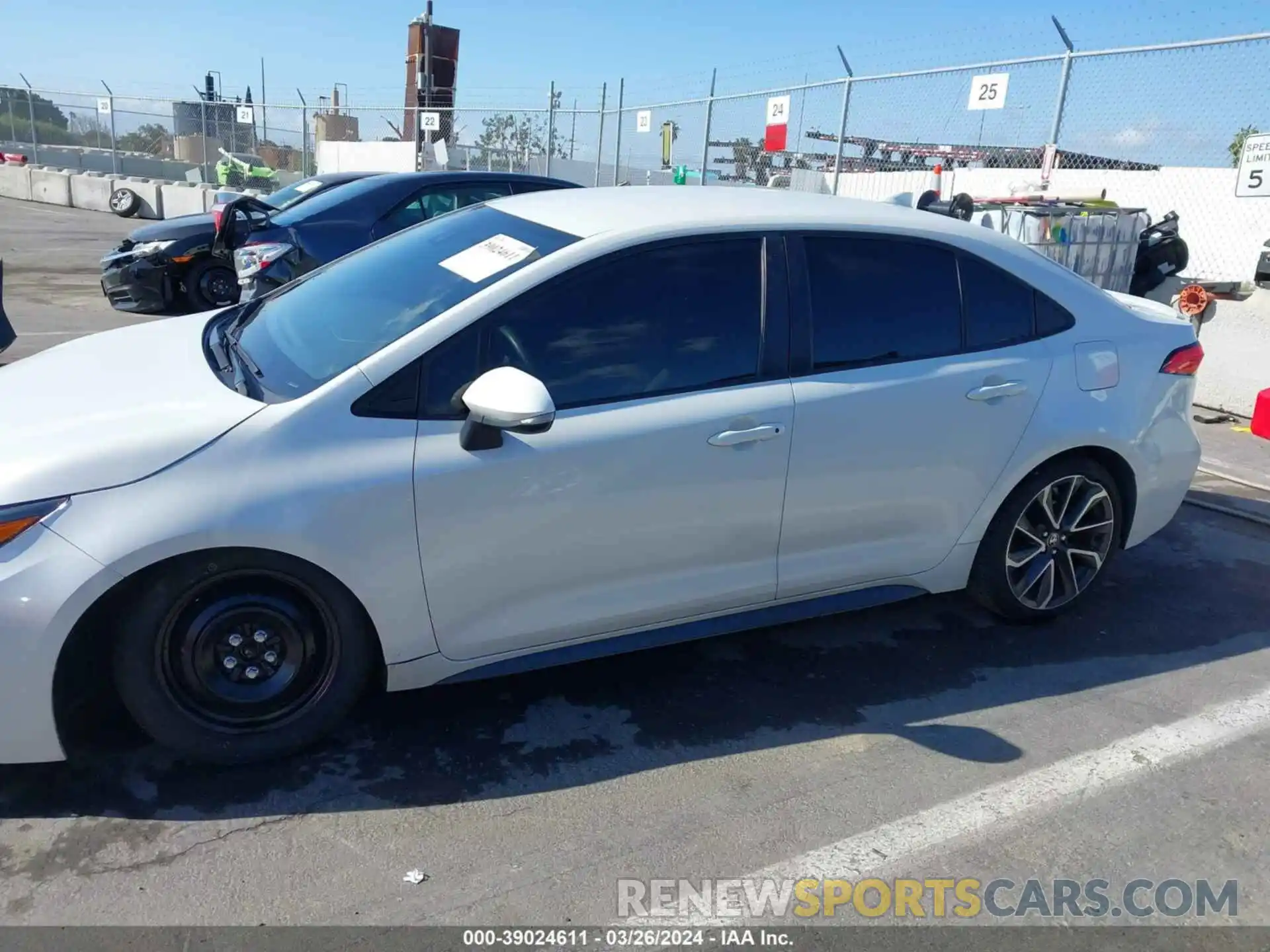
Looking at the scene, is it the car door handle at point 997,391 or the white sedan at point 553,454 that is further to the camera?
the car door handle at point 997,391

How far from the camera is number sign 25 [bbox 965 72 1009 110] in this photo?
9711mm

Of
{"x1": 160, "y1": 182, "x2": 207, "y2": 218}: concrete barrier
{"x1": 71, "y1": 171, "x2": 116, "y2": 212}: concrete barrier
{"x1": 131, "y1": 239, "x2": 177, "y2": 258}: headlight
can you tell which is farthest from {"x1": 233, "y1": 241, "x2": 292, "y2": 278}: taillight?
{"x1": 71, "y1": 171, "x2": 116, "y2": 212}: concrete barrier

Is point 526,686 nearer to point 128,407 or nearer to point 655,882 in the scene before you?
point 655,882

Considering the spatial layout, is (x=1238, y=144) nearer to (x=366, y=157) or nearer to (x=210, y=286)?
(x=210, y=286)

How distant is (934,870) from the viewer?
274 centimetres

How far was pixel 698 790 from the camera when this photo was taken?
9.92ft

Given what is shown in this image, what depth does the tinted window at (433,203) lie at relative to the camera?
27.9 ft

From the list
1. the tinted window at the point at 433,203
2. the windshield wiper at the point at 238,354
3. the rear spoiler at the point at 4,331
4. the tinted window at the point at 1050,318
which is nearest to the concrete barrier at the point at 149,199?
the tinted window at the point at 433,203

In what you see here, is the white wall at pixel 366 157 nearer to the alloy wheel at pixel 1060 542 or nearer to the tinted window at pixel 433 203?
the tinted window at pixel 433 203

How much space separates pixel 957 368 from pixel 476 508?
1.88 m

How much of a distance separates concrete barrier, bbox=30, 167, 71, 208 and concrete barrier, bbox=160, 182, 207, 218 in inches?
145

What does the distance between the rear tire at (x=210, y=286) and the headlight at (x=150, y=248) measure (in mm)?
309

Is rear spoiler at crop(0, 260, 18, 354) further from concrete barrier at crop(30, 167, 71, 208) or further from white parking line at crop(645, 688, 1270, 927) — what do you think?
concrete barrier at crop(30, 167, 71, 208)

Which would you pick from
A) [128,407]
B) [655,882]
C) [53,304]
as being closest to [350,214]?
[53,304]
